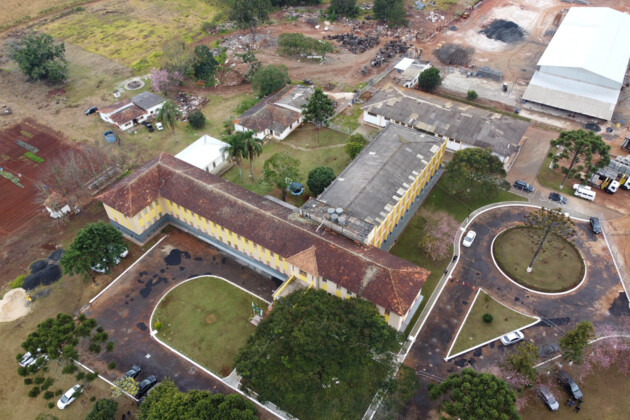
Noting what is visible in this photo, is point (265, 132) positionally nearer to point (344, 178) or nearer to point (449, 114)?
point (344, 178)

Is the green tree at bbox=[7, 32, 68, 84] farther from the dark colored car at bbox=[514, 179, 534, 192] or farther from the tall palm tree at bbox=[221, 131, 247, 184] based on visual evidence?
the dark colored car at bbox=[514, 179, 534, 192]

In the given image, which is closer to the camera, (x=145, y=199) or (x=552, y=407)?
(x=552, y=407)

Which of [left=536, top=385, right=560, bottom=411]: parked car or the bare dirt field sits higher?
the bare dirt field

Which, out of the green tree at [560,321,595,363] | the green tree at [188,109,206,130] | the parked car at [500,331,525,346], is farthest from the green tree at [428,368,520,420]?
the green tree at [188,109,206,130]

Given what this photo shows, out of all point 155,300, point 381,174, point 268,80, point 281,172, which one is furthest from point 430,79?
point 155,300

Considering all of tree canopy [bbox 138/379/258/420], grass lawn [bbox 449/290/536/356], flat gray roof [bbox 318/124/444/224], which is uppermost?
flat gray roof [bbox 318/124/444/224]

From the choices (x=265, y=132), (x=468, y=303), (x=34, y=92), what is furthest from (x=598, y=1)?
(x=34, y=92)
